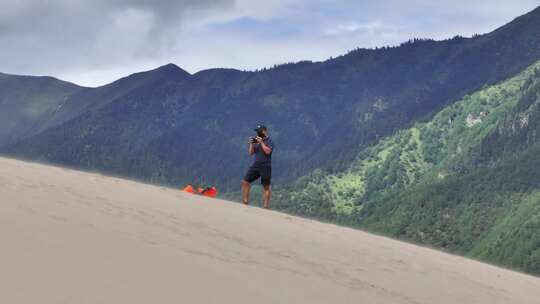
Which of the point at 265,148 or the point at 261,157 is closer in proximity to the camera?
the point at 265,148

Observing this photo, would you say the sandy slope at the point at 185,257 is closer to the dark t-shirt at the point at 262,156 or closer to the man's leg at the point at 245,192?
the dark t-shirt at the point at 262,156

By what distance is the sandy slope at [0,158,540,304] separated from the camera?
6129 millimetres

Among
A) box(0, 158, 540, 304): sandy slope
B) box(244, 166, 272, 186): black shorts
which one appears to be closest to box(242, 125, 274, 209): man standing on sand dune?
box(244, 166, 272, 186): black shorts

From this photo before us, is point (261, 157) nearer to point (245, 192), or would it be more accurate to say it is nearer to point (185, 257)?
point (245, 192)

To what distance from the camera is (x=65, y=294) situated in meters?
5.57

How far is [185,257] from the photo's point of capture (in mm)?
7586

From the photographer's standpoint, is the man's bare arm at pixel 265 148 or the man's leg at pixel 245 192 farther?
the man's leg at pixel 245 192

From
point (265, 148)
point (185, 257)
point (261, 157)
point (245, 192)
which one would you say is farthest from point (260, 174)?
point (185, 257)

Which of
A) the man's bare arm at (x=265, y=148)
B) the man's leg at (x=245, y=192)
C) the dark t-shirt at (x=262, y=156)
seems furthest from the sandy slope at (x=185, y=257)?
the man's leg at (x=245, y=192)

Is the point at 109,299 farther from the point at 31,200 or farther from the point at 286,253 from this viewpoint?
the point at 286,253

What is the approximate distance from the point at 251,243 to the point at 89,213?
7.42ft

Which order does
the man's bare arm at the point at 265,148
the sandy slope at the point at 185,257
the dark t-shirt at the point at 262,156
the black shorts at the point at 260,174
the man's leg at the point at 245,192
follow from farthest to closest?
the man's leg at the point at 245,192 → the black shorts at the point at 260,174 → the dark t-shirt at the point at 262,156 → the man's bare arm at the point at 265,148 → the sandy slope at the point at 185,257

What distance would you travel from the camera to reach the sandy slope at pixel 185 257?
6.13m

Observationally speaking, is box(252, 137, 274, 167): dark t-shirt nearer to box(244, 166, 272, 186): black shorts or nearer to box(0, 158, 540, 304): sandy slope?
box(244, 166, 272, 186): black shorts
